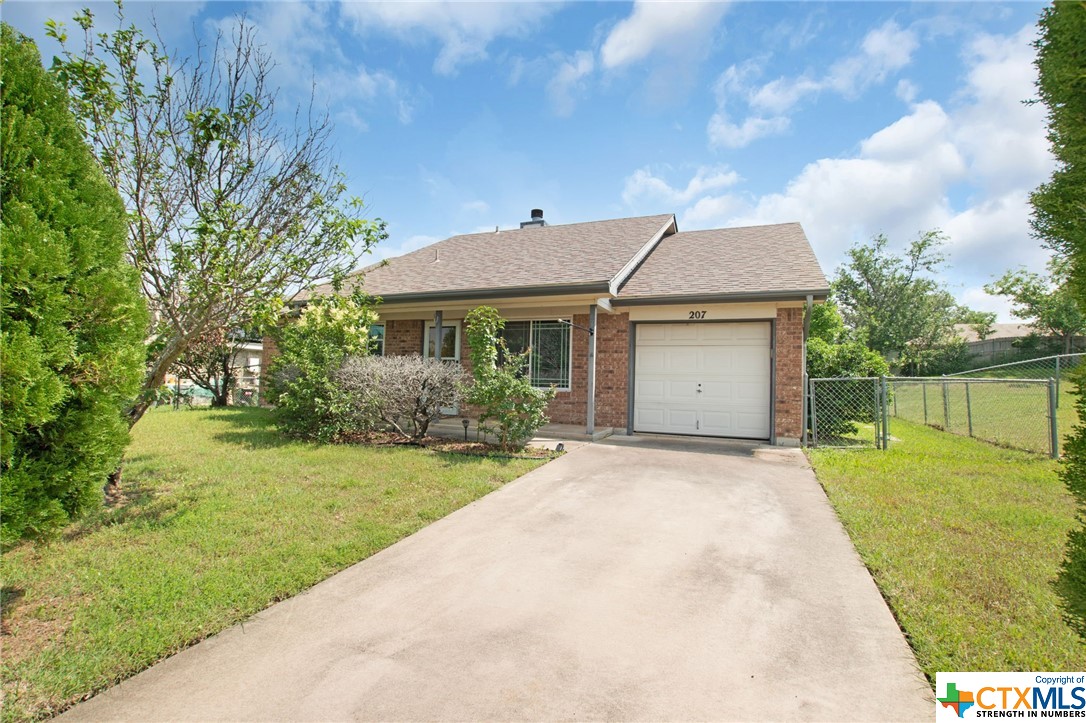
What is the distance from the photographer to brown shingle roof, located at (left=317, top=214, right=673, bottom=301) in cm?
1027

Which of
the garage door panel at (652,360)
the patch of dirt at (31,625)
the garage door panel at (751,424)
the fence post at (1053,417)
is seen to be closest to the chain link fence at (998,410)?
the fence post at (1053,417)

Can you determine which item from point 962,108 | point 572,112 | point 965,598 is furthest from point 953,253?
point 965,598

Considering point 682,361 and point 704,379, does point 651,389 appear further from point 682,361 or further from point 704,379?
point 704,379

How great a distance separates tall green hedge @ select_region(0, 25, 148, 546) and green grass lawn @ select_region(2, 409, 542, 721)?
630 millimetres

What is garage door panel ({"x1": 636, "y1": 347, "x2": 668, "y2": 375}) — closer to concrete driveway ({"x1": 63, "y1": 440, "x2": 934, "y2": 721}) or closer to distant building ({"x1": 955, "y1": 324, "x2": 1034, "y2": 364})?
concrete driveway ({"x1": 63, "y1": 440, "x2": 934, "y2": 721})

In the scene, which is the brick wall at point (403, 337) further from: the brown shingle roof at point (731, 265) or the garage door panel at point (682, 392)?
the garage door panel at point (682, 392)

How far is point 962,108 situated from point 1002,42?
11.7 feet

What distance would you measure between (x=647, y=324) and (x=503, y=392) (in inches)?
158

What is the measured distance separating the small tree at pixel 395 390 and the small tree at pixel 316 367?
0.25 m

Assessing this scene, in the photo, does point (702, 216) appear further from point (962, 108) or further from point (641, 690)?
point (641, 690)

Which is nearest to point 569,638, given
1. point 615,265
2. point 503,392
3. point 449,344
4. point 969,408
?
point 503,392

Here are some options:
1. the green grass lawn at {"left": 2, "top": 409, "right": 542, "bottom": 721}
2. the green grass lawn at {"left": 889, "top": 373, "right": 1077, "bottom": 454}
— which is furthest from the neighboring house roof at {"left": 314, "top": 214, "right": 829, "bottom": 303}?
the green grass lawn at {"left": 889, "top": 373, "right": 1077, "bottom": 454}

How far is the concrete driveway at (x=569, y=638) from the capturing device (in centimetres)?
227

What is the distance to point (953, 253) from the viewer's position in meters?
31.9
